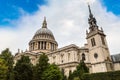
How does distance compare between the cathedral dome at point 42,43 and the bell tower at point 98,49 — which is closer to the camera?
the bell tower at point 98,49

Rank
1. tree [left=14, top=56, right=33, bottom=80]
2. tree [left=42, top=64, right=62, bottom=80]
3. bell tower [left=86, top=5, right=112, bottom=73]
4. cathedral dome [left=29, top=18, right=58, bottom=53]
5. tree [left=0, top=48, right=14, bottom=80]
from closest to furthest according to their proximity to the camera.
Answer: tree [left=42, top=64, right=62, bottom=80], tree [left=14, top=56, right=33, bottom=80], tree [left=0, top=48, right=14, bottom=80], bell tower [left=86, top=5, right=112, bottom=73], cathedral dome [left=29, top=18, right=58, bottom=53]

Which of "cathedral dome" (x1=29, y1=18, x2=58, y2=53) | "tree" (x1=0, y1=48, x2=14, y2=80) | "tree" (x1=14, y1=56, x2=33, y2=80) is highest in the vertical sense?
"cathedral dome" (x1=29, y1=18, x2=58, y2=53)

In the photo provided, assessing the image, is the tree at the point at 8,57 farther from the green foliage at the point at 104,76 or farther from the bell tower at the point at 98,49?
the bell tower at the point at 98,49

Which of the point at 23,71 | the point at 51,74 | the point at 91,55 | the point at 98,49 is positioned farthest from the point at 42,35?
the point at 51,74

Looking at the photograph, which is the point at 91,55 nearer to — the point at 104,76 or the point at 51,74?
the point at 104,76

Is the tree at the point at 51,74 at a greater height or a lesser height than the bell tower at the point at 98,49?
lesser

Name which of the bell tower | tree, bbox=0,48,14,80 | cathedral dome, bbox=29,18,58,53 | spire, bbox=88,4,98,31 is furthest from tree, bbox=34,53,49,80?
cathedral dome, bbox=29,18,58,53

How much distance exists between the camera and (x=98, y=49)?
4578 cm

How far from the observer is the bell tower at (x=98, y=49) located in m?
43.6

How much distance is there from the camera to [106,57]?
45062mm

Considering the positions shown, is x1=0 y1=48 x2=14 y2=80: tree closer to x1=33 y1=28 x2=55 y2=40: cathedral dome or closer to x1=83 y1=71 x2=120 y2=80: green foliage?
x1=83 y1=71 x2=120 y2=80: green foliage

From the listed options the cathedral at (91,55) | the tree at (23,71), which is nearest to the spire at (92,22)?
the cathedral at (91,55)

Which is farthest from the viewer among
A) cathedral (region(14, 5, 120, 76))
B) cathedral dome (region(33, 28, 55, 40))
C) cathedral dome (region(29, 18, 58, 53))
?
cathedral dome (region(33, 28, 55, 40))

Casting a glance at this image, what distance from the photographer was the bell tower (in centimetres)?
4362
